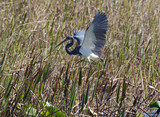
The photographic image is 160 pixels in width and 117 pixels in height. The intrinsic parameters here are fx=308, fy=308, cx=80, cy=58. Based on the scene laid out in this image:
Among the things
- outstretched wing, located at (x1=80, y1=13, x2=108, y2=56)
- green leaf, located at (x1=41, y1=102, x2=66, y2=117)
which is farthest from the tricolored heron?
green leaf, located at (x1=41, y1=102, x2=66, y2=117)

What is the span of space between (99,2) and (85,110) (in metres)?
1.77

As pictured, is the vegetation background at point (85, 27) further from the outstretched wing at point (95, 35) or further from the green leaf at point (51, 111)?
the green leaf at point (51, 111)

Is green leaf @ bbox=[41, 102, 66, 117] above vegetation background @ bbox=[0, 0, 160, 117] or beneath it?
beneath

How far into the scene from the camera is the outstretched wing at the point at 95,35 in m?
2.20

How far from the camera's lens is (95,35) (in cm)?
230

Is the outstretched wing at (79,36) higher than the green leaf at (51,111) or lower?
higher

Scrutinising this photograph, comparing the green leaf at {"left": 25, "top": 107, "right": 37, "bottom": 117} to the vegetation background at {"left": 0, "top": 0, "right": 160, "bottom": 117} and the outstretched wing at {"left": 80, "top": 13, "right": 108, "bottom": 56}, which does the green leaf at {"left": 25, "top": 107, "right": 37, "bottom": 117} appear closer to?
the vegetation background at {"left": 0, "top": 0, "right": 160, "bottom": 117}

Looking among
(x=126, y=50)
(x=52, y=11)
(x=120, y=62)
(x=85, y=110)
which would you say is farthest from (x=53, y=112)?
(x=52, y=11)

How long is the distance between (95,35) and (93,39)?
0.17 ft

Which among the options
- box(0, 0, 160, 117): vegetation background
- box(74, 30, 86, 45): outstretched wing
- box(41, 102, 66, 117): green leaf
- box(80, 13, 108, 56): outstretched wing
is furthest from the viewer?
box(74, 30, 86, 45): outstretched wing

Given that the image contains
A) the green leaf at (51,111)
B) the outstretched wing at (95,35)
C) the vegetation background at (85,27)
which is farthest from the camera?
the vegetation background at (85,27)

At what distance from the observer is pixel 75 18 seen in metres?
3.26

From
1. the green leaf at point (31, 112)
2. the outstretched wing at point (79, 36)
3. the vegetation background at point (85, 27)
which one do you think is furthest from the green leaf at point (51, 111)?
the outstretched wing at point (79, 36)

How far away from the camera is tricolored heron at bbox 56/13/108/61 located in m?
2.21
